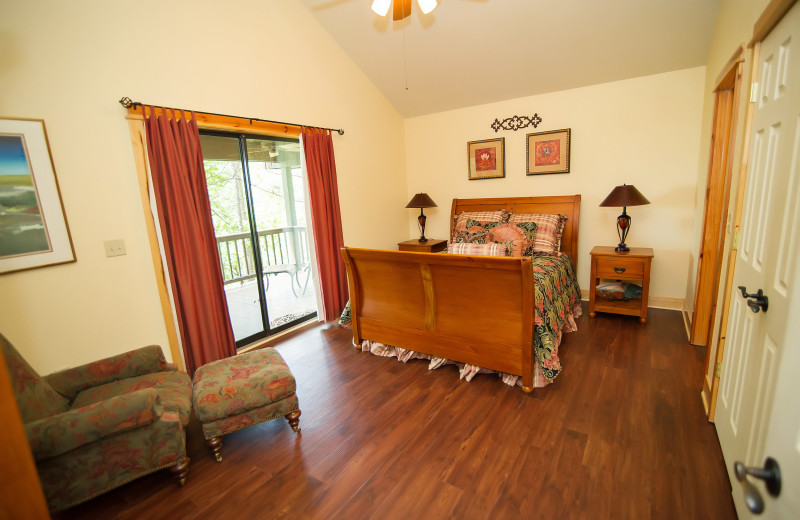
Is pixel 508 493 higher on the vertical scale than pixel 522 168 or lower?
lower

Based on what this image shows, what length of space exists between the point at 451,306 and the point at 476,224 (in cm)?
187

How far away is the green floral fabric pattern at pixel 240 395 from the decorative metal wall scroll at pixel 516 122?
3778 millimetres

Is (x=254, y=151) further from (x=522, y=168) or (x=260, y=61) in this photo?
(x=522, y=168)

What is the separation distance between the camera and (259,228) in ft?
11.6

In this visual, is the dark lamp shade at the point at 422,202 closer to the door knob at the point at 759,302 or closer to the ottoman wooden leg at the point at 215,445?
the ottoman wooden leg at the point at 215,445

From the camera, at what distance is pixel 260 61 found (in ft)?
10.6

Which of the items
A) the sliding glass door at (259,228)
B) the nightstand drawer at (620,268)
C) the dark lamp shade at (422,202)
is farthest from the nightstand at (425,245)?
the nightstand drawer at (620,268)

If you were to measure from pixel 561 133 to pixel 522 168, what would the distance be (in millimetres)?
562

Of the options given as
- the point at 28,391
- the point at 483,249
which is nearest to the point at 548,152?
the point at 483,249

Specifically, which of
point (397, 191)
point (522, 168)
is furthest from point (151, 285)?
point (522, 168)

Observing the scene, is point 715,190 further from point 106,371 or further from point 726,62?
point 106,371

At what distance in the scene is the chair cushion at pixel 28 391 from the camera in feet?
5.17

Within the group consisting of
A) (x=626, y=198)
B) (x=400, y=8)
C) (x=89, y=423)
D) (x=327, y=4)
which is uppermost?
(x=327, y=4)

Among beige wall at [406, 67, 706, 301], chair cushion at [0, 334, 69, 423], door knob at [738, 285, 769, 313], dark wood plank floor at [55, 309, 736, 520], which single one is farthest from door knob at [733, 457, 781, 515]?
beige wall at [406, 67, 706, 301]
